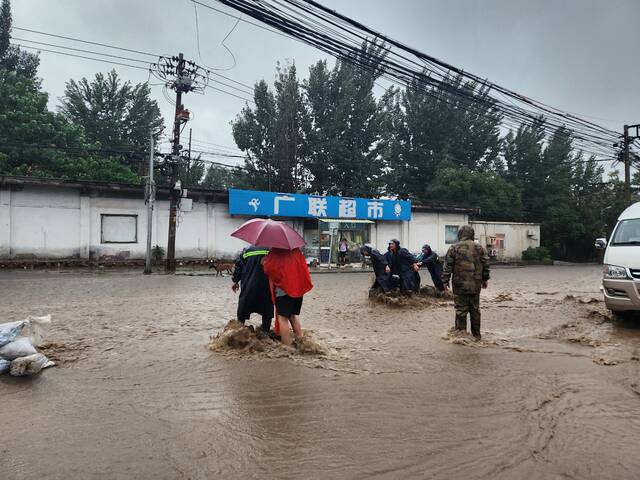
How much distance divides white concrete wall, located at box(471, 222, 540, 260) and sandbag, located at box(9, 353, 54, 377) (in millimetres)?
30629

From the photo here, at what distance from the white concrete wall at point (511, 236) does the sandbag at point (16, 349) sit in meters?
30.6

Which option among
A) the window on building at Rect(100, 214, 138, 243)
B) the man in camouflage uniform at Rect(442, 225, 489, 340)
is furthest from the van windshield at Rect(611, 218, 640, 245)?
the window on building at Rect(100, 214, 138, 243)

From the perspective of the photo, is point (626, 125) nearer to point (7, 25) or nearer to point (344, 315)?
point (344, 315)

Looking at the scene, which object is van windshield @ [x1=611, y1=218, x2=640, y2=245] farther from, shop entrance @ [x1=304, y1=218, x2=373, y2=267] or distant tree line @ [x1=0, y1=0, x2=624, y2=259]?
distant tree line @ [x1=0, y1=0, x2=624, y2=259]

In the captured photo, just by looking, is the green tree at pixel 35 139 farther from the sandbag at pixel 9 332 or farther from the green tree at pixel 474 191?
the green tree at pixel 474 191

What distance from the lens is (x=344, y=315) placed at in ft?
29.7

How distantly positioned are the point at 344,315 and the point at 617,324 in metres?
4.74

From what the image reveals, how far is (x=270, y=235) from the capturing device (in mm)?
5438

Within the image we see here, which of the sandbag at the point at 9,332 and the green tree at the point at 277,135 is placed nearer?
the sandbag at the point at 9,332

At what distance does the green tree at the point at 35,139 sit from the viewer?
84.7 ft

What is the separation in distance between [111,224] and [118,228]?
0.35m

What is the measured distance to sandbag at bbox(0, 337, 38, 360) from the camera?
15.3 ft

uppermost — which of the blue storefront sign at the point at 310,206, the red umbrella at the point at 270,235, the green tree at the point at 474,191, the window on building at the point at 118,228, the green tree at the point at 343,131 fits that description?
the green tree at the point at 343,131

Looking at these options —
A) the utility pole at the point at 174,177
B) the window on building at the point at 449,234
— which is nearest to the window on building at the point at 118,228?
the utility pole at the point at 174,177
